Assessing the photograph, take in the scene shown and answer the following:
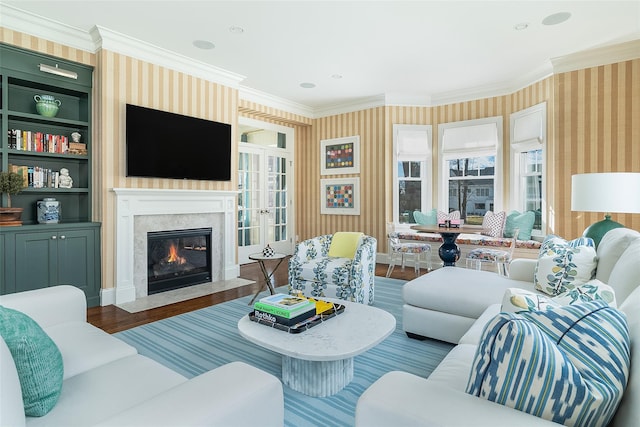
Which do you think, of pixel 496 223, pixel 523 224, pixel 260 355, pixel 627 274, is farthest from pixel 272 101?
pixel 627 274

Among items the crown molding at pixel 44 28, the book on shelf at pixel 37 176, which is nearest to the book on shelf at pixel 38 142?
the book on shelf at pixel 37 176

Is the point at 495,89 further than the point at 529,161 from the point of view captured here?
Yes

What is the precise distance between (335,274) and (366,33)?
8.30ft

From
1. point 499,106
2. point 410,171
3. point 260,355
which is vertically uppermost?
point 499,106

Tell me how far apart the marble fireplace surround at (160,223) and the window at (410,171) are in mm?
2847

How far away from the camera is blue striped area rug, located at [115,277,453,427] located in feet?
6.35

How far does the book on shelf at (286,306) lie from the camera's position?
6.82 feet

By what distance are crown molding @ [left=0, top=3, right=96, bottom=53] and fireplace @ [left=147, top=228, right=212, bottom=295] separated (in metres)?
2.16

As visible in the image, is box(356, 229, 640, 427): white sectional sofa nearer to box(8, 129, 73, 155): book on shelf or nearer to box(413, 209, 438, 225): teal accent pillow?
box(413, 209, 438, 225): teal accent pillow

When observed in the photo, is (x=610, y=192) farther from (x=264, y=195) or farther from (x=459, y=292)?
(x=264, y=195)

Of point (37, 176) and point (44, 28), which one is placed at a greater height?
point (44, 28)

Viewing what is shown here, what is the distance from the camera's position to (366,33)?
371 cm

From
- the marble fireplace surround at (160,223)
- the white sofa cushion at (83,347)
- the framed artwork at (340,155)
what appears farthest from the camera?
the framed artwork at (340,155)

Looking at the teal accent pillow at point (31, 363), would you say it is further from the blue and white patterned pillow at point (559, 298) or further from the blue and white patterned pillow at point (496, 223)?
the blue and white patterned pillow at point (496, 223)
